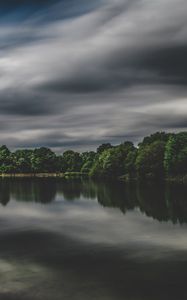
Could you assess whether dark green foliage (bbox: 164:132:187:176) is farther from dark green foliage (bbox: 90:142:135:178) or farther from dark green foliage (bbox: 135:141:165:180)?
dark green foliage (bbox: 90:142:135:178)

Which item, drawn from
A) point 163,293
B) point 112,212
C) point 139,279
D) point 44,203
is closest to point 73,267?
point 139,279

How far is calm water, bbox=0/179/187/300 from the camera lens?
20.6 m

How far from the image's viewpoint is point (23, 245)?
31.2 meters

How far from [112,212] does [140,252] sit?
71.9 feet

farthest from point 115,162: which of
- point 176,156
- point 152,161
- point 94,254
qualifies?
point 94,254

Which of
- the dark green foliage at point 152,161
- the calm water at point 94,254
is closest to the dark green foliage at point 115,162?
the dark green foliage at point 152,161

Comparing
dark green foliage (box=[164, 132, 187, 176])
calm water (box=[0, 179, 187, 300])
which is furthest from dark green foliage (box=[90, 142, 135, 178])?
calm water (box=[0, 179, 187, 300])

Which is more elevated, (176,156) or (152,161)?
(176,156)

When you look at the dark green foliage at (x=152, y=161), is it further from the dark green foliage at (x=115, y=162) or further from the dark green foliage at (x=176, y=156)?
the dark green foliage at (x=115, y=162)

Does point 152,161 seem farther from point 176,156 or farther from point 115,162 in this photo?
point 115,162

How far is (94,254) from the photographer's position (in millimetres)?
28062

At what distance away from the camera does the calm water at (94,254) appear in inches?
810

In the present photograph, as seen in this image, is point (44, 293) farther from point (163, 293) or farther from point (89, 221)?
point (89, 221)

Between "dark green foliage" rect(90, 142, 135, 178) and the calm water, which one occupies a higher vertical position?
"dark green foliage" rect(90, 142, 135, 178)
